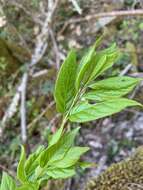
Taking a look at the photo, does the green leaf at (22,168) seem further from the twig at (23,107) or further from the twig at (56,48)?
the twig at (56,48)

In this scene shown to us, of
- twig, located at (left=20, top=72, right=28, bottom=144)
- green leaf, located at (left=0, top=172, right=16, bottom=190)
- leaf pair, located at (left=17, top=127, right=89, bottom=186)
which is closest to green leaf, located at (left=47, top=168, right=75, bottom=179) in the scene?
leaf pair, located at (left=17, top=127, right=89, bottom=186)

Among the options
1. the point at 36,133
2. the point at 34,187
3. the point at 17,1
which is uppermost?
the point at 34,187

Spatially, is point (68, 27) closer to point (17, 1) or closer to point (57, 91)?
point (17, 1)

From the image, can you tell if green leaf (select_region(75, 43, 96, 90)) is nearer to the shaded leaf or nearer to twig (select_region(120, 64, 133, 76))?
the shaded leaf

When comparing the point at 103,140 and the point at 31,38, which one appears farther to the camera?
the point at 31,38

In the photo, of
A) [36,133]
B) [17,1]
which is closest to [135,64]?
[36,133]

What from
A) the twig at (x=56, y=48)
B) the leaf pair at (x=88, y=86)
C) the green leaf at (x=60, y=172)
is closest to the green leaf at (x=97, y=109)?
the leaf pair at (x=88, y=86)
